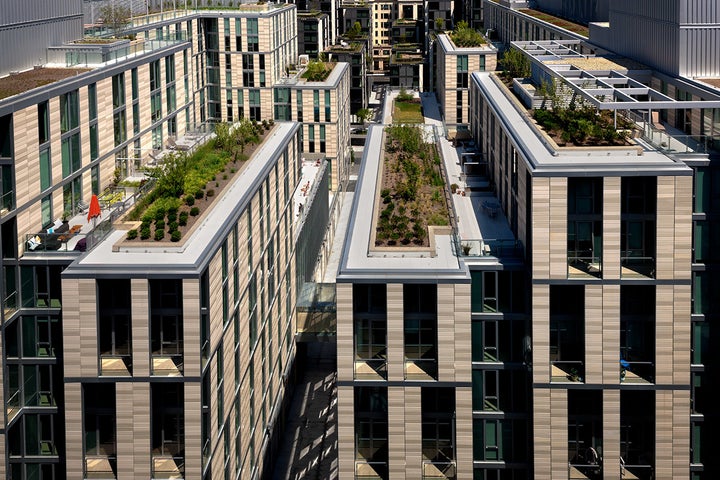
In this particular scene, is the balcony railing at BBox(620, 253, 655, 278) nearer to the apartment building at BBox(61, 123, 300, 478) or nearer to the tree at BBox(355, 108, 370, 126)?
the apartment building at BBox(61, 123, 300, 478)

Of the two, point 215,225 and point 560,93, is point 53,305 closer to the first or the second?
point 215,225

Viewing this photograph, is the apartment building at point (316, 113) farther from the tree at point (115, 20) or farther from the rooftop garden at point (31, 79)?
the rooftop garden at point (31, 79)

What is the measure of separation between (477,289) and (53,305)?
15403 millimetres

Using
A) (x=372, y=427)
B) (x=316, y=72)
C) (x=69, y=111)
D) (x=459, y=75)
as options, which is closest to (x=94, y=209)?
(x=69, y=111)

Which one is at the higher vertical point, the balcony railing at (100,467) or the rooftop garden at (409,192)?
the rooftop garden at (409,192)

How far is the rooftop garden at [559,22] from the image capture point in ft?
265

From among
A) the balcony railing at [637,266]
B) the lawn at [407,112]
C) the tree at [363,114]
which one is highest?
the lawn at [407,112]

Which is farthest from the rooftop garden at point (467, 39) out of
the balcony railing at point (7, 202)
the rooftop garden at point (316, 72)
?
the balcony railing at point (7, 202)

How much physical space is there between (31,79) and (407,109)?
49.3 meters

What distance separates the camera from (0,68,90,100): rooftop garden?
42578 mm

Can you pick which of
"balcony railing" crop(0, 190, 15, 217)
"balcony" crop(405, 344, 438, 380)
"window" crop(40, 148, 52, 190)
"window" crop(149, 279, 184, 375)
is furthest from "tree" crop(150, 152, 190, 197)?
"balcony" crop(405, 344, 438, 380)

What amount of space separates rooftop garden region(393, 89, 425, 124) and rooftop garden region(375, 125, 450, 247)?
21990 mm

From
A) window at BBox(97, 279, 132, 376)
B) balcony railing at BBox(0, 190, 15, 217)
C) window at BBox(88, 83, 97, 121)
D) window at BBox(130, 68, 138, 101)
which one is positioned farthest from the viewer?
window at BBox(130, 68, 138, 101)

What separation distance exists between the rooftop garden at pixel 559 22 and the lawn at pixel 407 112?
13378 mm
